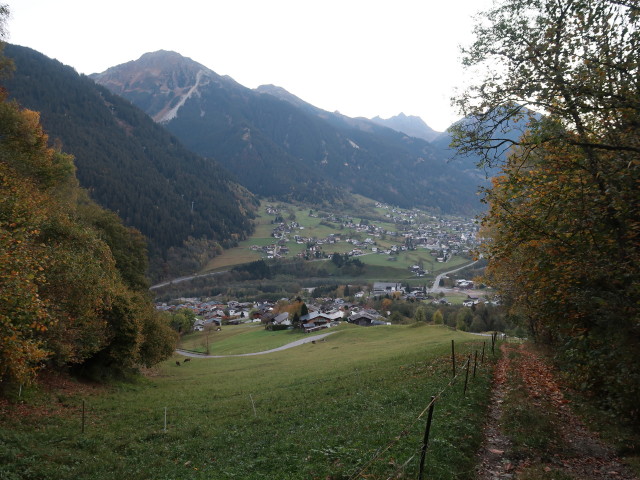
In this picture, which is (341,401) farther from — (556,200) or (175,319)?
(175,319)

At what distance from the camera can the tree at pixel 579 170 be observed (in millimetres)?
8898

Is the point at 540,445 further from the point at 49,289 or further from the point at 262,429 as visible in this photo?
the point at 49,289

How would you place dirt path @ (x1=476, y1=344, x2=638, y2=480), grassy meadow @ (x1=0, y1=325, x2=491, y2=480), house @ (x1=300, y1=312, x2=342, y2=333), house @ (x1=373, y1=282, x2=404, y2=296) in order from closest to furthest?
dirt path @ (x1=476, y1=344, x2=638, y2=480) < grassy meadow @ (x1=0, y1=325, x2=491, y2=480) < house @ (x1=300, y1=312, x2=342, y2=333) < house @ (x1=373, y1=282, x2=404, y2=296)

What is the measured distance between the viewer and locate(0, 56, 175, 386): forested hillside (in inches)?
486

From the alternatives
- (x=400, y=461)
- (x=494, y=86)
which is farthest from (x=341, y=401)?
(x=494, y=86)

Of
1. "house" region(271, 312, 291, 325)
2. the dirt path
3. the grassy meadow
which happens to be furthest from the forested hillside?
"house" region(271, 312, 291, 325)

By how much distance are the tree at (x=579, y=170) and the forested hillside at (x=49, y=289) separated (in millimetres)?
14345

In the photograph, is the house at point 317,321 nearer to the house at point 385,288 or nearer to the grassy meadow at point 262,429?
the grassy meadow at point 262,429

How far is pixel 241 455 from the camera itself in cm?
1328

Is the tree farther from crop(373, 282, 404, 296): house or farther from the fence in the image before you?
crop(373, 282, 404, 296): house

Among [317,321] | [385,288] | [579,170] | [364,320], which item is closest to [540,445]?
[579,170]

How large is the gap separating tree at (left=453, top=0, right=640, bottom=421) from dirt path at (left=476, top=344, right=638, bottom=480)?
5.17 feet

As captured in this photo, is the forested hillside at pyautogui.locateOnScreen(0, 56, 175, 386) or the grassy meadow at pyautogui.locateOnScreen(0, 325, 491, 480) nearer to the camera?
the grassy meadow at pyautogui.locateOnScreen(0, 325, 491, 480)

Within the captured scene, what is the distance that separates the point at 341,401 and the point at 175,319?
7961 centimetres
